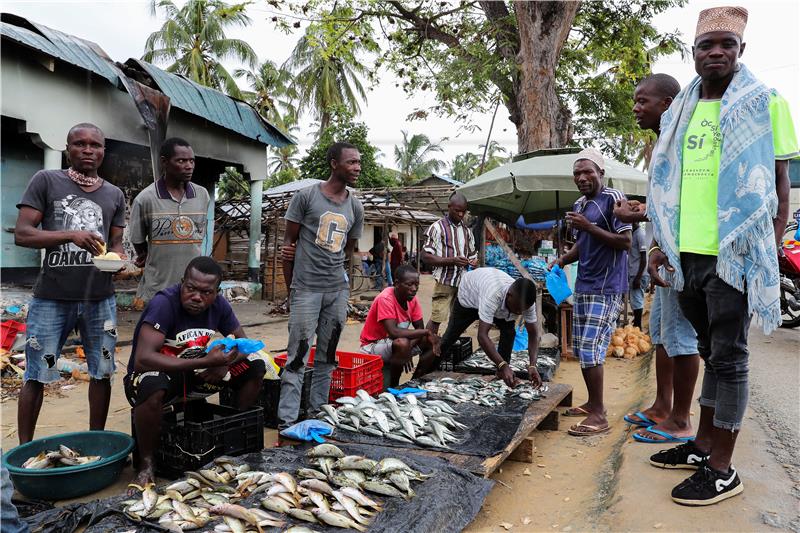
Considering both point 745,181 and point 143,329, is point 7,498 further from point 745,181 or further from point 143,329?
point 745,181

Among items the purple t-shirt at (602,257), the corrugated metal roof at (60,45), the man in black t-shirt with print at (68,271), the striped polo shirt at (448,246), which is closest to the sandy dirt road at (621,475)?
the man in black t-shirt with print at (68,271)

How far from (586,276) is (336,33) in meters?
11.3

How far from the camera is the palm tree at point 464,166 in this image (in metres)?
43.4

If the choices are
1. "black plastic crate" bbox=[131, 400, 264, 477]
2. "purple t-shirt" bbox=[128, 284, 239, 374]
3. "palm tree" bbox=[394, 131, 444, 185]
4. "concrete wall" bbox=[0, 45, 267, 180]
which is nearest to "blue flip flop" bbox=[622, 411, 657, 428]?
"black plastic crate" bbox=[131, 400, 264, 477]

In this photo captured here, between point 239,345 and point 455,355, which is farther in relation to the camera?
point 455,355

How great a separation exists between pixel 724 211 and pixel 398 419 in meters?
2.61

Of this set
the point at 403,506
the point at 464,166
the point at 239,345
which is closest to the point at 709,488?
the point at 403,506

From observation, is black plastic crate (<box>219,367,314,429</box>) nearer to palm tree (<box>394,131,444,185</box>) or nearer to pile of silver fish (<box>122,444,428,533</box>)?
pile of silver fish (<box>122,444,428,533</box>)

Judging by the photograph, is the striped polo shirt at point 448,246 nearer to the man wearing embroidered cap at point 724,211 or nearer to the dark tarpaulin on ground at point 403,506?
the dark tarpaulin on ground at point 403,506

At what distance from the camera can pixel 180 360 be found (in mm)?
3445

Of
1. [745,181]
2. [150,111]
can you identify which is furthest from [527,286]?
[150,111]

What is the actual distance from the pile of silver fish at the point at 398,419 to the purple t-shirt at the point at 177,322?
1.11 m

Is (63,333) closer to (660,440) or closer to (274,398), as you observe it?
(274,398)

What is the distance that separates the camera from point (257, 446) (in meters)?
3.81
